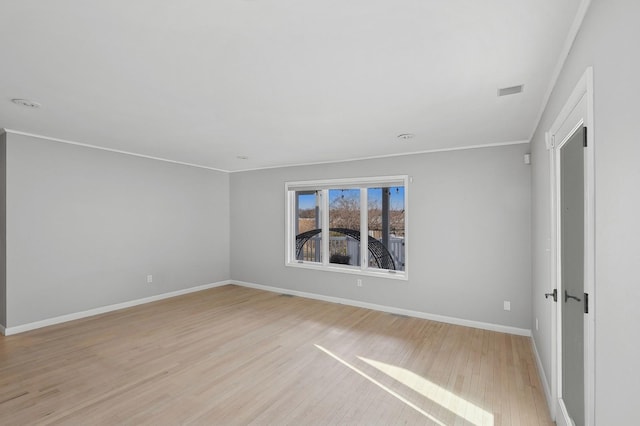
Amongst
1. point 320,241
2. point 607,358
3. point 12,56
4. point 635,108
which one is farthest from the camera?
point 320,241

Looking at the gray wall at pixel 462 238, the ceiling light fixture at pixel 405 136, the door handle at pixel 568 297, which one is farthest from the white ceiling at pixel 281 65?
the door handle at pixel 568 297

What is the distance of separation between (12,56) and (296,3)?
1.93 metres

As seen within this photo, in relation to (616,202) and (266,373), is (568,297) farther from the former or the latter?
(266,373)

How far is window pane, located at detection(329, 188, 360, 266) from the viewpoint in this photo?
5242 mm

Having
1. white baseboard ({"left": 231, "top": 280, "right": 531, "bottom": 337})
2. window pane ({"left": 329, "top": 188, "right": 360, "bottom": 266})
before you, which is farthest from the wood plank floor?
window pane ({"left": 329, "top": 188, "right": 360, "bottom": 266})

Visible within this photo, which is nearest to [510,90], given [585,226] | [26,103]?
[585,226]

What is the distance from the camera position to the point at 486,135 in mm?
3615

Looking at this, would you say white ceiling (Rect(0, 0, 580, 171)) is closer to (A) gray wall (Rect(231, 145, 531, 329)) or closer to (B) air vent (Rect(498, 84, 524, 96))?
(B) air vent (Rect(498, 84, 524, 96))

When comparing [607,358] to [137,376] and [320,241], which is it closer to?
[137,376]

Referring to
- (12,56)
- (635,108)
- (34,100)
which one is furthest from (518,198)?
(34,100)

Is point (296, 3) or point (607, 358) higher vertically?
point (296, 3)

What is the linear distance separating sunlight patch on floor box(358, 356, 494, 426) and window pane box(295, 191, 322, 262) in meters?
2.85

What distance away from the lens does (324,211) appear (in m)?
5.47

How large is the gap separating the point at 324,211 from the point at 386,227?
1.17 metres
